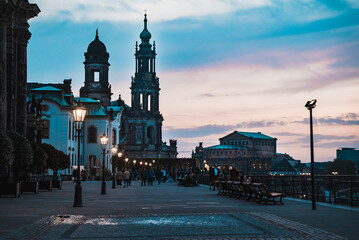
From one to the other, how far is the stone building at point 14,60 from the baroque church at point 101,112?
352cm

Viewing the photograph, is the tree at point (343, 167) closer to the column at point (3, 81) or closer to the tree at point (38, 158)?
the tree at point (38, 158)

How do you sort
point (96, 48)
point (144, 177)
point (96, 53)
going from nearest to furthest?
point (144, 177) < point (96, 53) < point (96, 48)

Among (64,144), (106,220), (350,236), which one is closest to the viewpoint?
(350,236)

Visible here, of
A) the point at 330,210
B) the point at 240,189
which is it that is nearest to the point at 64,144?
the point at 240,189

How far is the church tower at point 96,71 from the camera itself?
331 ft

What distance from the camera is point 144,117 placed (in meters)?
135

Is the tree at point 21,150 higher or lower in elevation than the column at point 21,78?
lower

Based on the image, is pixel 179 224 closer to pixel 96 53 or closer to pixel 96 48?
pixel 96 53

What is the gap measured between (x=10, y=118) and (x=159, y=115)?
10018 centimetres

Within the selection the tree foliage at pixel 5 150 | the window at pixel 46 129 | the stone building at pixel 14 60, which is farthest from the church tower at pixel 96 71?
the tree foliage at pixel 5 150

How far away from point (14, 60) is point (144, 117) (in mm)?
97276

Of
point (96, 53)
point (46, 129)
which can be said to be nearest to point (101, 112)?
point (46, 129)

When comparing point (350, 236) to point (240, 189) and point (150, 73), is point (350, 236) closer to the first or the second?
point (240, 189)

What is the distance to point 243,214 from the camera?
17.4 metres
